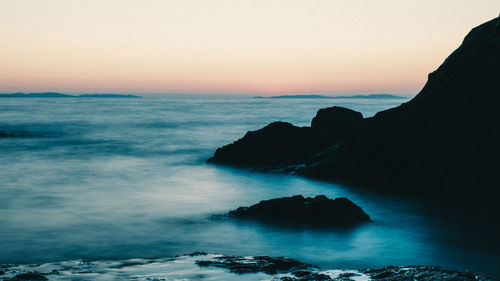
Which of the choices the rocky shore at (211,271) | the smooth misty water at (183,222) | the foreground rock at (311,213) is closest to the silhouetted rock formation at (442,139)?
the smooth misty water at (183,222)

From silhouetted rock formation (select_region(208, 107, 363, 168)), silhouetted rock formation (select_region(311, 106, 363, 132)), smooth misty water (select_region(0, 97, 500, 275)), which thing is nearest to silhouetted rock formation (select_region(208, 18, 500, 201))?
smooth misty water (select_region(0, 97, 500, 275))

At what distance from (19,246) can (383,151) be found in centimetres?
1214

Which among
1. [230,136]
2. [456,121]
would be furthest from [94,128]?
[456,121]

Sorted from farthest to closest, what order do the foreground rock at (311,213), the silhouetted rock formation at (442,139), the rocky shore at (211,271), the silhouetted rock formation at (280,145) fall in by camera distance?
the silhouetted rock formation at (280,145) < the silhouetted rock formation at (442,139) < the foreground rock at (311,213) < the rocky shore at (211,271)

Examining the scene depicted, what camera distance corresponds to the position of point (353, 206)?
1238cm

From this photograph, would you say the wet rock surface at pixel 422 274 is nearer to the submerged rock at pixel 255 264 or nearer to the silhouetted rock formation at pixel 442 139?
the submerged rock at pixel 255 264

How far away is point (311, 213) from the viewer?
12.0m

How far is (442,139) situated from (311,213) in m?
6.88

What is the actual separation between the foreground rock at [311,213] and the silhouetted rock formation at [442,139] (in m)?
4.46

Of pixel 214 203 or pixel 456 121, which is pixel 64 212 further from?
pixel 456 121

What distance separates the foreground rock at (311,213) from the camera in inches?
464

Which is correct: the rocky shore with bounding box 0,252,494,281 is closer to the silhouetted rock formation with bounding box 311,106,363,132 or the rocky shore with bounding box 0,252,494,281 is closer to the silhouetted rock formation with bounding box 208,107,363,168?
the silhouetted rock formation with bounding box 208,107,363,168

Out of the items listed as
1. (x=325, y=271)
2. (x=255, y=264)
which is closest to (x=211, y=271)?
(x=255, y=264)

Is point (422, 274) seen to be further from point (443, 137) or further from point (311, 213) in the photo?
point (443, 137)
